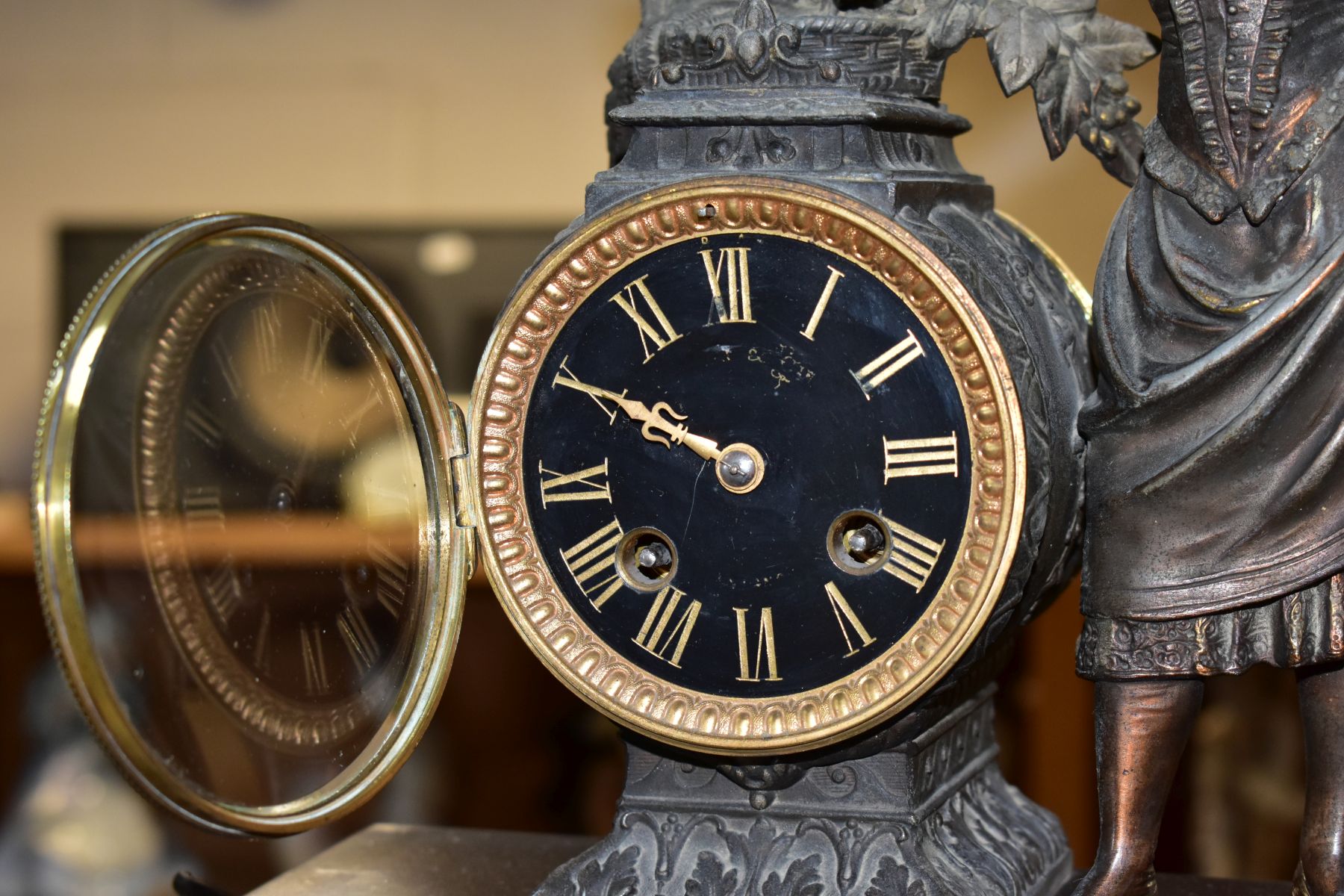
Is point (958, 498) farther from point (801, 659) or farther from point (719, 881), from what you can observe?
point (719, 881)

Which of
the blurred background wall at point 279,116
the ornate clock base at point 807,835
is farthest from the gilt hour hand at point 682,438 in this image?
the blurred background wall at point 279,116

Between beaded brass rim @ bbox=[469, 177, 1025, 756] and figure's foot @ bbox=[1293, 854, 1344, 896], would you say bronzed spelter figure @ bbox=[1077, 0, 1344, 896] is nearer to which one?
figure's foot @ bbox=[1293, 854, 1344, 896]

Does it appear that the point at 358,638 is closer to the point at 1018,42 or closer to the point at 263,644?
the point at 263,644

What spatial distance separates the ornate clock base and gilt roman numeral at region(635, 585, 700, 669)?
154 mm

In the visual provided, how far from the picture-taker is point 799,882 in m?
2.02

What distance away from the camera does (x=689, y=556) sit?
200cm

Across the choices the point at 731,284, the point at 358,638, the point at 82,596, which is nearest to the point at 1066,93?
the point at 731,284

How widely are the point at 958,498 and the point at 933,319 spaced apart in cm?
17

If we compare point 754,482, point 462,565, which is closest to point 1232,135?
point 754,482

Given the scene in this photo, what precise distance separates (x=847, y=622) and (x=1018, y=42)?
64 centimetres

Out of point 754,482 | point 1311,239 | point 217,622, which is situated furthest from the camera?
point 217,622

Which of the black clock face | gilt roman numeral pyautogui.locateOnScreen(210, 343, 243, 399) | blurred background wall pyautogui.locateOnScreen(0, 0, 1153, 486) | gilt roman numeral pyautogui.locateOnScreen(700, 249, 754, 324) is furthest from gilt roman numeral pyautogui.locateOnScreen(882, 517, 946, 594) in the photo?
blurred background wall pyautogui.locateOnScreen(0, 0, 1153, 486)

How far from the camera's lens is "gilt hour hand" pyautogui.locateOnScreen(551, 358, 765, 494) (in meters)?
1.96

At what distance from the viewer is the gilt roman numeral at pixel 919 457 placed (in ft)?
6.22
